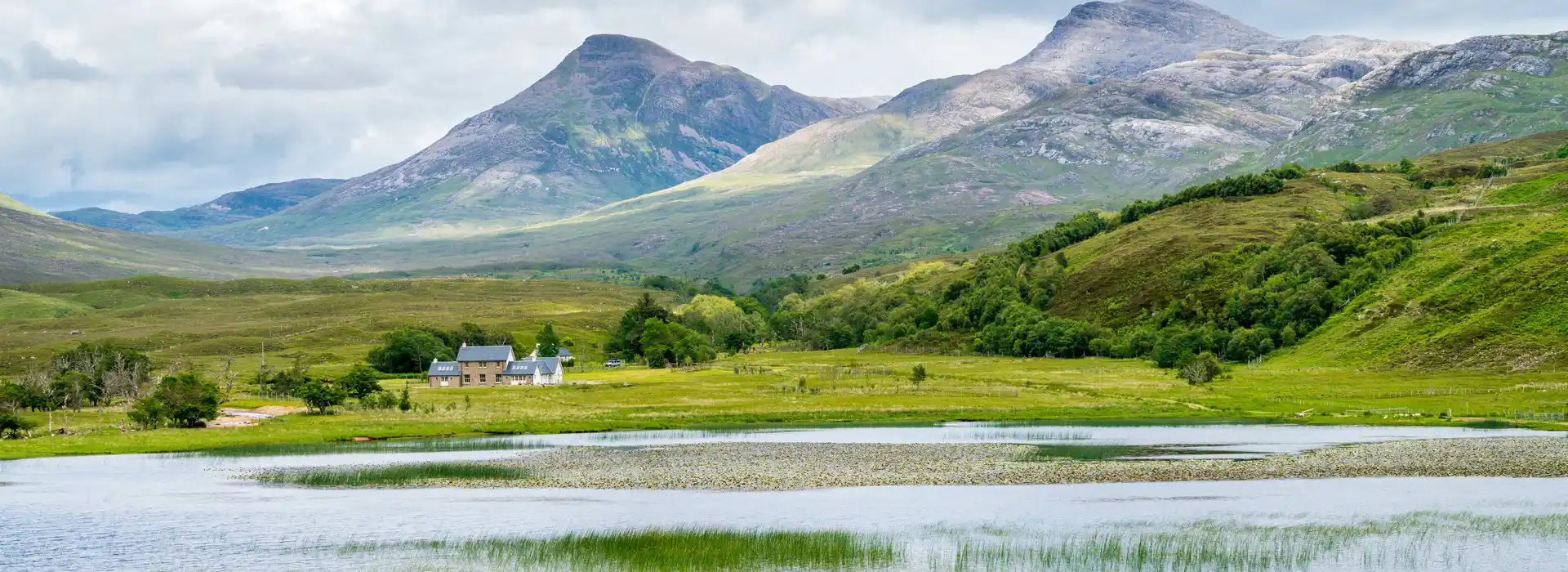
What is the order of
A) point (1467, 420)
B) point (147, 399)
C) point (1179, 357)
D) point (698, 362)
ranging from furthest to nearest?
point (698, 362), point (1179, 357), point (147, 399), point (1467, 420)

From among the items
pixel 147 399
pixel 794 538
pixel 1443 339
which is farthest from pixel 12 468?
pixel 1443 339

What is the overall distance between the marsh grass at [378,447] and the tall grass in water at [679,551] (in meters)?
40.2

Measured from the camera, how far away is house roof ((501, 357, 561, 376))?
160 m

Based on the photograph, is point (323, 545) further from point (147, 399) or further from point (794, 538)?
point (147, 399)

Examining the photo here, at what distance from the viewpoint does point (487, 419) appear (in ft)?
359

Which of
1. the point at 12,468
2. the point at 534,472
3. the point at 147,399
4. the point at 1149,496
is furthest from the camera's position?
the point at 147,399

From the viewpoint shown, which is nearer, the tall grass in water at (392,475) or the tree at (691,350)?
the tall grass in water at (392,475)

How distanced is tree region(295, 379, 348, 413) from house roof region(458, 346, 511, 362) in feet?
125

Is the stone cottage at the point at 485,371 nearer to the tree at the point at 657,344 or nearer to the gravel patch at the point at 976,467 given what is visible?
the tree at the point at 657,344

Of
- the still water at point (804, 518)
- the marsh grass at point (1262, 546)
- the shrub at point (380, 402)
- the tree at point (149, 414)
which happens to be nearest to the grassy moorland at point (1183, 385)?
the shrub at point (380, 402)

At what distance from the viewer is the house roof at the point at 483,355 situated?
16125cm

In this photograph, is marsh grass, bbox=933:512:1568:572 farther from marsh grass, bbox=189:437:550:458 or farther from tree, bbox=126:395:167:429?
tree, bbox=126:395:167:429

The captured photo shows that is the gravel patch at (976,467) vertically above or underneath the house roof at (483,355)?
underneath

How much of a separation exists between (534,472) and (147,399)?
49918 mm
